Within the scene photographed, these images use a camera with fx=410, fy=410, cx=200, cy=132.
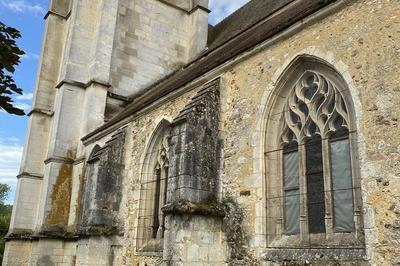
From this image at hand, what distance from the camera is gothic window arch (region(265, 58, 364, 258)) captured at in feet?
16.8

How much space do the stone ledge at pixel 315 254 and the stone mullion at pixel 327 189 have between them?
0.83ft

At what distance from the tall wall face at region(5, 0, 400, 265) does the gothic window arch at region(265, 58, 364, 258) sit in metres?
0.18

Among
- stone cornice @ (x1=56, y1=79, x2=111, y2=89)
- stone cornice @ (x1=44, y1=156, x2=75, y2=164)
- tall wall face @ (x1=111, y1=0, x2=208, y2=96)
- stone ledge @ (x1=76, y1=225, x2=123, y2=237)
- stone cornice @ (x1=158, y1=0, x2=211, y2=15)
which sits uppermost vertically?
stone cornice @ (x1=158, y1=0, x2=211, y2=15)

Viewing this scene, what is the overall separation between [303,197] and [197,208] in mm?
1633

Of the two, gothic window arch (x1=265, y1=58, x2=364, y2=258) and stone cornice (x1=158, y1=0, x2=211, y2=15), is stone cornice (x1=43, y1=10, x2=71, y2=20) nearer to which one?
stone cornice (x1=158, y1=0, x2=211, y2=15)

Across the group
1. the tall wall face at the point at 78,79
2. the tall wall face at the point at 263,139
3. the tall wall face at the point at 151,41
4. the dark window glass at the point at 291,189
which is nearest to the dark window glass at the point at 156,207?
the tall wall face at the point at 263,139

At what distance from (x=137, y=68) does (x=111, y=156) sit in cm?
550

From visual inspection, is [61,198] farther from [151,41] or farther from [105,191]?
[151,41]

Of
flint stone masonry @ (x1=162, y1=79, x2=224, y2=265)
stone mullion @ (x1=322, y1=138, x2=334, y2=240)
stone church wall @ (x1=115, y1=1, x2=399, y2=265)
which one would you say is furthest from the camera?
flint stone masonry @ (x1=162, y1=79, x2=224, y2=265)

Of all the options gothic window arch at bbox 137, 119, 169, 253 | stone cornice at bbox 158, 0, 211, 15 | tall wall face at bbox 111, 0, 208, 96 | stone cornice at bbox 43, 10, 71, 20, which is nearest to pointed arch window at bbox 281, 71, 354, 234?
gothic window arch at bbox 137, 119, 169, 253

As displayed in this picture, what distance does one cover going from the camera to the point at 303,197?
5.64 m

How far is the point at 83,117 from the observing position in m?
13.2

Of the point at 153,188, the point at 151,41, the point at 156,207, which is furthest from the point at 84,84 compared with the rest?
the point at 156,207

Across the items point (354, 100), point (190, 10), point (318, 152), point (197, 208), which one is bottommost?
point (197, 208)
